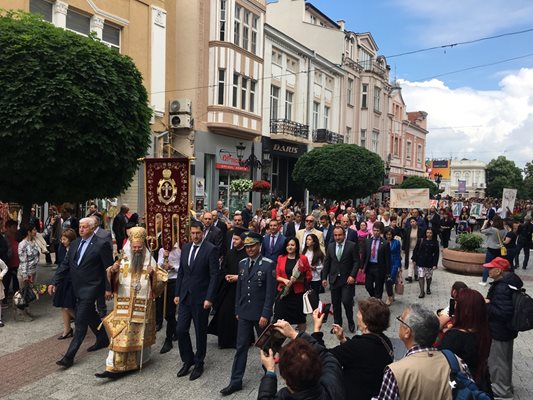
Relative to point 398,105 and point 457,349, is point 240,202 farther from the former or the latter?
point 398,105

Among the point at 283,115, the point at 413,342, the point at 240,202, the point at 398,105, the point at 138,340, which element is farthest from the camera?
the point at 398,105

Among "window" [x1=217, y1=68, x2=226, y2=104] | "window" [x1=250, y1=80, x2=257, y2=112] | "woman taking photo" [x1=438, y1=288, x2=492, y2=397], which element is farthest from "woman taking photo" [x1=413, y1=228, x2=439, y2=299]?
"window" [x1=250, y1=80, x2=257, y2=112]

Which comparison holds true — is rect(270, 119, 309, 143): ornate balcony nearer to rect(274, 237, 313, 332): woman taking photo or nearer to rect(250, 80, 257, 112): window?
rect(250, 80, 257, 112): window

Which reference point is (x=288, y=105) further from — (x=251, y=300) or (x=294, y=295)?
(x=251, y=300)

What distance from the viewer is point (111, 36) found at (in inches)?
750

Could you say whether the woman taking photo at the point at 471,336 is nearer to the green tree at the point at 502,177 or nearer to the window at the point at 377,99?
the window at the point at 377,99

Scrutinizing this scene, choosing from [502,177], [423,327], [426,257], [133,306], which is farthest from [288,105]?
[502,177]

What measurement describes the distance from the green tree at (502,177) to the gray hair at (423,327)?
88.5m

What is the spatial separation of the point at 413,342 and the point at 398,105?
166 feet

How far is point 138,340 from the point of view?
19.6 ft

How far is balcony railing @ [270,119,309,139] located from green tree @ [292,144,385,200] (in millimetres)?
2730

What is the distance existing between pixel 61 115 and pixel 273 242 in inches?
180

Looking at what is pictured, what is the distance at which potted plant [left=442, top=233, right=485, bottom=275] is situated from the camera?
13500 mm

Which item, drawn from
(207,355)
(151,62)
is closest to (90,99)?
(207,355)
